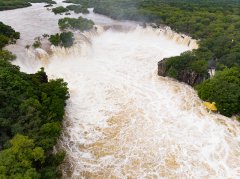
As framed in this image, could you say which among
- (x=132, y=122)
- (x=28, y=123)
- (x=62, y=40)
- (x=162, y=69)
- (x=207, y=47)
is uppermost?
(x=28, y=123)

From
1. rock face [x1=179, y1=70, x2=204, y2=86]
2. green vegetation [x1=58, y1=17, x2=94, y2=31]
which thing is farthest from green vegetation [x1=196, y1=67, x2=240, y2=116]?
green vegetation [x1=58, y1=17, x2=94, y2=31]

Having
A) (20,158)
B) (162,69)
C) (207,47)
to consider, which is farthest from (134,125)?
(207,47)

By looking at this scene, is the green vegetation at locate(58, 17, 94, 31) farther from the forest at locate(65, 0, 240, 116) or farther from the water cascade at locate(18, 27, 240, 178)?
the forest at locate(65, 0, 240, 116)

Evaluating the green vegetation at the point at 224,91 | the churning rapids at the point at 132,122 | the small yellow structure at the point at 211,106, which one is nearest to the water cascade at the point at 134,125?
the churning rapids at the point at 132,122

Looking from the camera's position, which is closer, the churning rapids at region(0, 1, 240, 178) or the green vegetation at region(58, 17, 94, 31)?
the churning rapids at region(0, 1, 240, 178)

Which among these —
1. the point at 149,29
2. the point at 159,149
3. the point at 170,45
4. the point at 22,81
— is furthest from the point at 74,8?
the point at 159,149

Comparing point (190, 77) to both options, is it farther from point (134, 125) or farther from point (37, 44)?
point (37, 44)

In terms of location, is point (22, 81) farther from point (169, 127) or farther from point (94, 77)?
point (169, 127)
